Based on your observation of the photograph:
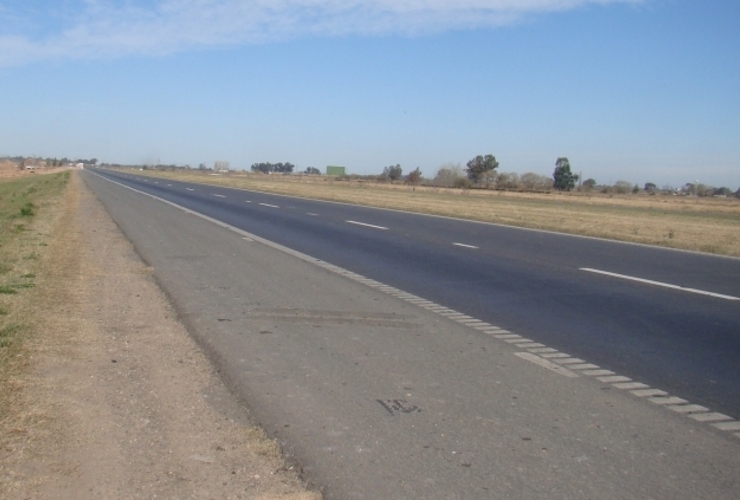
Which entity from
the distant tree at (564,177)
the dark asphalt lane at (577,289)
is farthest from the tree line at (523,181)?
the dark asphalt lane at (577,289)

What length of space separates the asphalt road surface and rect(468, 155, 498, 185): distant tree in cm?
11056

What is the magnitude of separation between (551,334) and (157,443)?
504 centimetres

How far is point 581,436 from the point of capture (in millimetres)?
5387

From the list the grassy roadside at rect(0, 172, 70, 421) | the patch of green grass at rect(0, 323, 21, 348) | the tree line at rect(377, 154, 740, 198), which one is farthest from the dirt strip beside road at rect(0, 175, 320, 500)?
the tree line at rect(377, 154, 740, 198)

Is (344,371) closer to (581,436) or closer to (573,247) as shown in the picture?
(581,436)

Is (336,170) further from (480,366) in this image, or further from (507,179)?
(480,366)

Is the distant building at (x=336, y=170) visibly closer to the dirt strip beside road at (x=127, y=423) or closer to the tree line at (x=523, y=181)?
A: the tree line at (x=523, y=181)

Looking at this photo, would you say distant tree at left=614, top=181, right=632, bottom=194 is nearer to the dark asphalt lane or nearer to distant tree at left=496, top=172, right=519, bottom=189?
distant tree at left=496, top=172, right=519, bottom=189

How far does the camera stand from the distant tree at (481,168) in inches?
4932

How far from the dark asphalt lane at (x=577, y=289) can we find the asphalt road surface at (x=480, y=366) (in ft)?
0.15

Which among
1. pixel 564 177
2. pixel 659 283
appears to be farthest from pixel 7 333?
pixel 564 177

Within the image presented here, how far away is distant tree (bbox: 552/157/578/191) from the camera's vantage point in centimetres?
11494

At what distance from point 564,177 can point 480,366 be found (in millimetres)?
112771

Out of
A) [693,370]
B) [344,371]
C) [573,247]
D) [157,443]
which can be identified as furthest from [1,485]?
[573,247]
